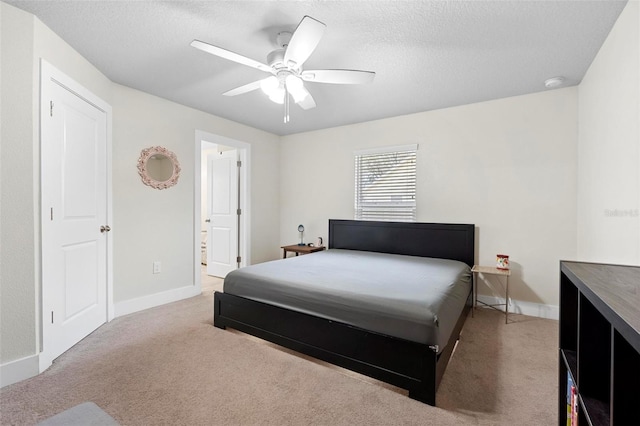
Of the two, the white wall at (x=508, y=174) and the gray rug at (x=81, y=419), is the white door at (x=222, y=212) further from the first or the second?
the gray rug at (x=81, y=419)

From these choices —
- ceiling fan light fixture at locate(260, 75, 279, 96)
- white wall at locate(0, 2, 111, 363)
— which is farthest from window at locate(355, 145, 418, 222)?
white wall at locate(0, 2, 111, 363)

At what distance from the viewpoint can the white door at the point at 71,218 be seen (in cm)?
214

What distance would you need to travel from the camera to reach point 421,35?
2.13m

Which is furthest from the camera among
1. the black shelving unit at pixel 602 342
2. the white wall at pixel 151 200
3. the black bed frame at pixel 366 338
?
the white wall at pixel 151 200

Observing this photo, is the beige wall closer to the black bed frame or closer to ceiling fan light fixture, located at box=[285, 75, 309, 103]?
the black bed frame

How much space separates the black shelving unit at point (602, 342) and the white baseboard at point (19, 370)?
2.97 meters

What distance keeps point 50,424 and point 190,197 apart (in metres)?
3.11

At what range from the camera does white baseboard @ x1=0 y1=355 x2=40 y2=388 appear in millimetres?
1855

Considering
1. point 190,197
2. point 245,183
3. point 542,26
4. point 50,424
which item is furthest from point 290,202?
point 50,424

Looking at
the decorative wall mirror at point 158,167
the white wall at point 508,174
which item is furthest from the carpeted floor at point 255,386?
the decorative wall mirror at point 158,167

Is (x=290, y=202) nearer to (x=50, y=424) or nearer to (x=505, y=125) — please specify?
(x=505, y=125)

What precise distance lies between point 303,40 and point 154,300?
3199 millimetres

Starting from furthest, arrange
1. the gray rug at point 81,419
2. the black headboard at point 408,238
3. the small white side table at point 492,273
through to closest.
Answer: the black headboard at point 408,238, the small white side table at point 492,273, the gray rug at point 81,419

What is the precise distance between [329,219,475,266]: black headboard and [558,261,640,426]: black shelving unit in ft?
7.63
